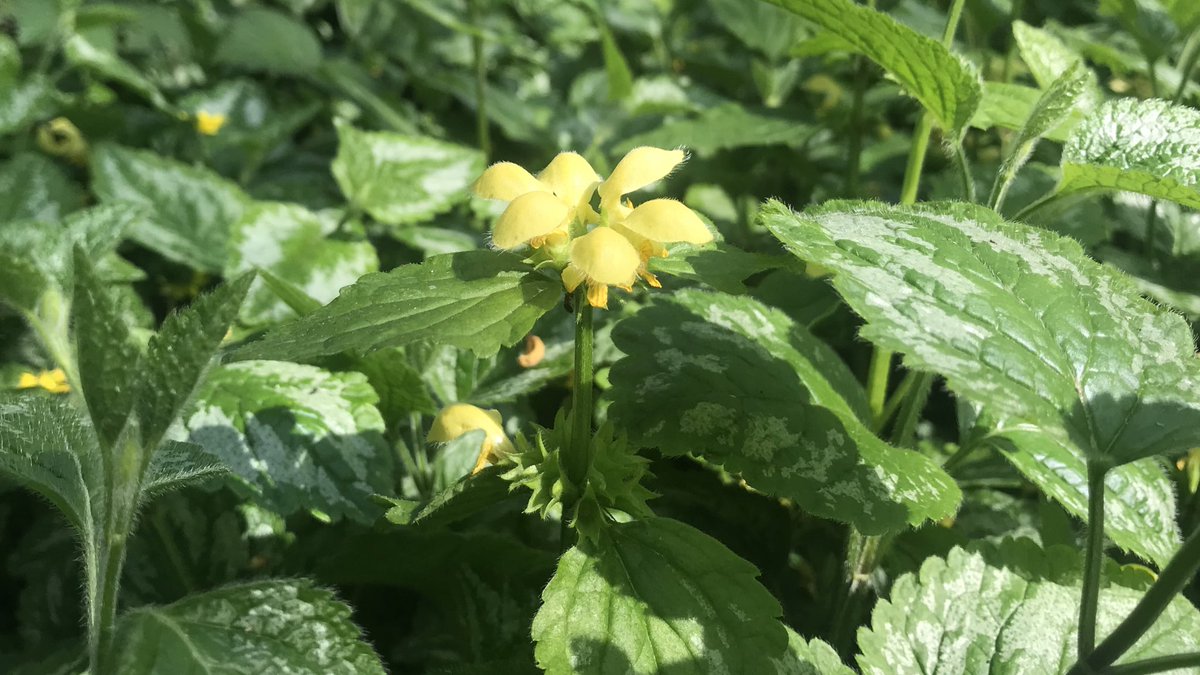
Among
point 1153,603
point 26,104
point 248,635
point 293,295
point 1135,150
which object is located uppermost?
point 1135,150

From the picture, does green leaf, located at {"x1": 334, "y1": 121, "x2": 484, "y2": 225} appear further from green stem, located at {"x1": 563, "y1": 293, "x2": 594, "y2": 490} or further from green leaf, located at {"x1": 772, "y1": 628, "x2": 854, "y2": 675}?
green leaf, located at {"x1": 772, "y1": 628, "x2": 854, "y2": 675}

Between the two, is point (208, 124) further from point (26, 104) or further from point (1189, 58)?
point (1189, 58)

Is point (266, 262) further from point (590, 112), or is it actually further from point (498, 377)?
point (590, 112)

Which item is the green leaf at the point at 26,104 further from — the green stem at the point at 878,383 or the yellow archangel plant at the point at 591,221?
the green stem at the point at 878,383

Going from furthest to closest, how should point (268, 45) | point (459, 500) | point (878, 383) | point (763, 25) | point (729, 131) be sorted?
point (268, 45)
point (763, 25)
point (729, 131)
point (878, 383)
point (459, 500)

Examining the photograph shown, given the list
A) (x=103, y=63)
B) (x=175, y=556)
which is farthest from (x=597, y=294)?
(x=103, y=63)

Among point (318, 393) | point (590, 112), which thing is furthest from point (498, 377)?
point (590, 112)

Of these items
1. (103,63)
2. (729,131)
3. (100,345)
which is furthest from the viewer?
(103,63)
